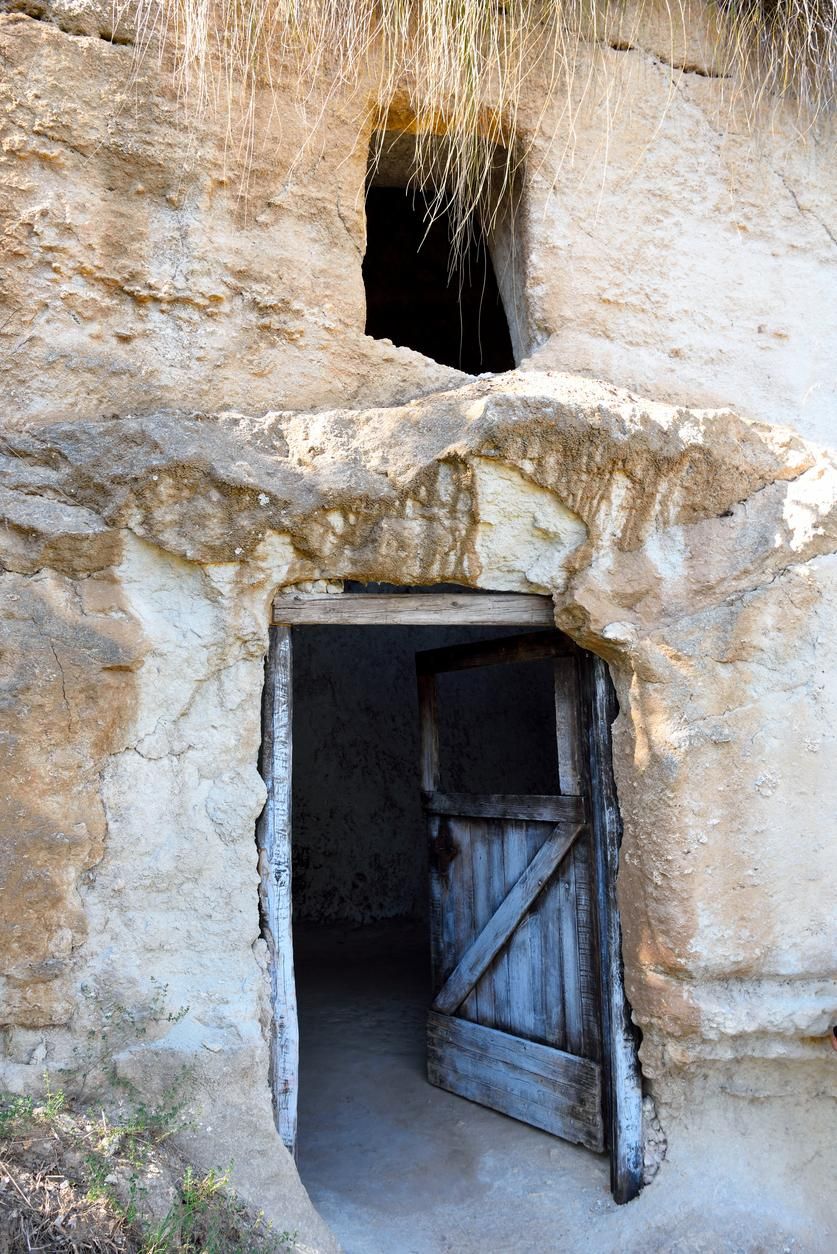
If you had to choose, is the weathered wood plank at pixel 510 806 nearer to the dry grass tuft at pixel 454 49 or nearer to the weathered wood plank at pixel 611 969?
the weathered wood plank at pixel 611 969

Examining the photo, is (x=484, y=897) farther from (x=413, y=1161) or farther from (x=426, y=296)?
(x=426, y=296)

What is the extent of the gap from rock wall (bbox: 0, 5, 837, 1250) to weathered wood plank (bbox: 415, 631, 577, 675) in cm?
52

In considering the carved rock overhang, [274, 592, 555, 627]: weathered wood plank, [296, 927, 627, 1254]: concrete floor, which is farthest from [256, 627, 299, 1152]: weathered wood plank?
[296, 927, 627, 1254]: concrete floor

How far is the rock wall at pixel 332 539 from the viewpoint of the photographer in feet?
7.73

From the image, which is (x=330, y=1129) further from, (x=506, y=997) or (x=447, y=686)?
(x=447, y=686)

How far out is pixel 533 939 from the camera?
11.2ft

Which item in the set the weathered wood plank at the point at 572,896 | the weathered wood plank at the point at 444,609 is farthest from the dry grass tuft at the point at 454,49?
the weathered wood plank at the point at 572,896

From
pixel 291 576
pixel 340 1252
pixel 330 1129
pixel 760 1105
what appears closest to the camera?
pixel 340 1252

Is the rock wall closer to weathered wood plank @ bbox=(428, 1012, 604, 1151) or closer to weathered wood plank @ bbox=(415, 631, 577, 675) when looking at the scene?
weathered wood plank @ bbox=(428, 1012, 604, 1151)

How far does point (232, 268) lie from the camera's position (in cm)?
262

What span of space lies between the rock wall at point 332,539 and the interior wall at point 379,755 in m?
3.83

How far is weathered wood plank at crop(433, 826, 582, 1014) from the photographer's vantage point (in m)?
3.30

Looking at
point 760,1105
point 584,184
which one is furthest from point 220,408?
point 760,1105

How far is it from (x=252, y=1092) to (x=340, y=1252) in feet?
1.41
